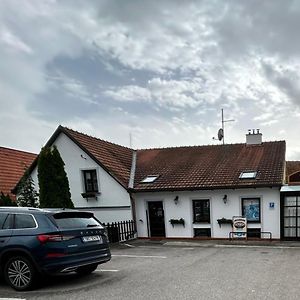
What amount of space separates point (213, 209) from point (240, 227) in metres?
1.60

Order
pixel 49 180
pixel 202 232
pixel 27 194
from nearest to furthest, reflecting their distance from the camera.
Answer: pixel 49 180
pixel 27 194
pixel 202 232

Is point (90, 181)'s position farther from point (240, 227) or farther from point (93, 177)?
point (240, 227)

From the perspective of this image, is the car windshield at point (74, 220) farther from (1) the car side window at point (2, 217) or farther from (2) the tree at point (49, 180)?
(2) the tree at point (49, 180)

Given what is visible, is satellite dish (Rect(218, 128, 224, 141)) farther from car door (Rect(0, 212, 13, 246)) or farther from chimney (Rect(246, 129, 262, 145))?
car door (Rect(0, 212, 13, 246))

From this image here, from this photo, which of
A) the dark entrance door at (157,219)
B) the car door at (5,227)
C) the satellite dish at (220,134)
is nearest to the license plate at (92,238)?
the car door at (5,227)

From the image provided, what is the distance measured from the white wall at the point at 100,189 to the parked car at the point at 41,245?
446 inches

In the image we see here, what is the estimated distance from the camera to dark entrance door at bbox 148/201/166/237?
61.9 feet

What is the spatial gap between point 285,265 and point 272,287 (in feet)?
10.2

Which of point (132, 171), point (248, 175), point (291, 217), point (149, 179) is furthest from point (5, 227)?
point (132, 171)

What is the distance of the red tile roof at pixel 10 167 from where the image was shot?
2214 centimetres

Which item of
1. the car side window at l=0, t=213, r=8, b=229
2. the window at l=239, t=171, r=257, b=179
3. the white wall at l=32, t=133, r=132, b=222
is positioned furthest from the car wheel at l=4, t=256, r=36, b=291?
the window at l=239, t=171, r=257, b=179

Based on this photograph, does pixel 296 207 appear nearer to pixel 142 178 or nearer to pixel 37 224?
pixel 142 178

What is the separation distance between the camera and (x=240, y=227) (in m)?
17.1

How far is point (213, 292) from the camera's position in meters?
6.47
